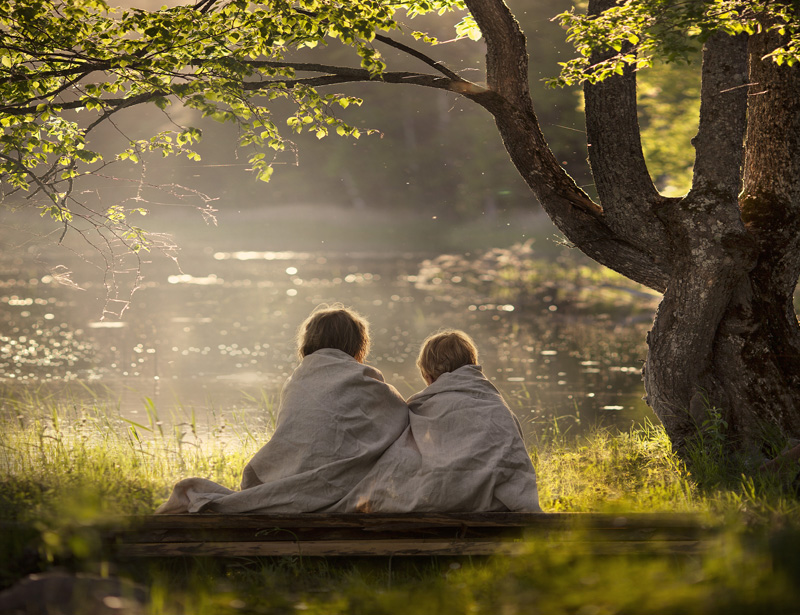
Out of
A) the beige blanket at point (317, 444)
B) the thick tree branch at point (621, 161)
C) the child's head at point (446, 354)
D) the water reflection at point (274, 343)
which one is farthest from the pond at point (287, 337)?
the thick tree branch at point (621, 161)

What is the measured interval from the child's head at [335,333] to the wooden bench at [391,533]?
111cm

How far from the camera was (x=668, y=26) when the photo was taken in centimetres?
511

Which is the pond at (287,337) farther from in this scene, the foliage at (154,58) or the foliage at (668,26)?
the foliage at (668,26)

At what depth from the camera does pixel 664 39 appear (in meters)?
5.06

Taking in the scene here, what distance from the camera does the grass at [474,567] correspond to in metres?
2.40

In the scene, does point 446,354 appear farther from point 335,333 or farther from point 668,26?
point 668,26

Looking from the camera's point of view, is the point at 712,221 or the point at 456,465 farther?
the point at 712,221

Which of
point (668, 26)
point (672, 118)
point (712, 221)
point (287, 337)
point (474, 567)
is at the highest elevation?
point (672, 118)

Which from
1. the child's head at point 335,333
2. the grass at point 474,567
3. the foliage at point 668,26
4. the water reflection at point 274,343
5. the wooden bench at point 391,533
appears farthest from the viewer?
the water reflection at point 274,343

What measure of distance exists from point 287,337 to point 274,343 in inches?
42.0

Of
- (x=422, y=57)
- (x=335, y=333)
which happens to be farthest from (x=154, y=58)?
(x=335, y=333)

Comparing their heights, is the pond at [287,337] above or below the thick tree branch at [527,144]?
below

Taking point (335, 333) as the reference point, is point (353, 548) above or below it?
below

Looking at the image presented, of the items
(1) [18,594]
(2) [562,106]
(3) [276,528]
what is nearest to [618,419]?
(3) [276,528]
